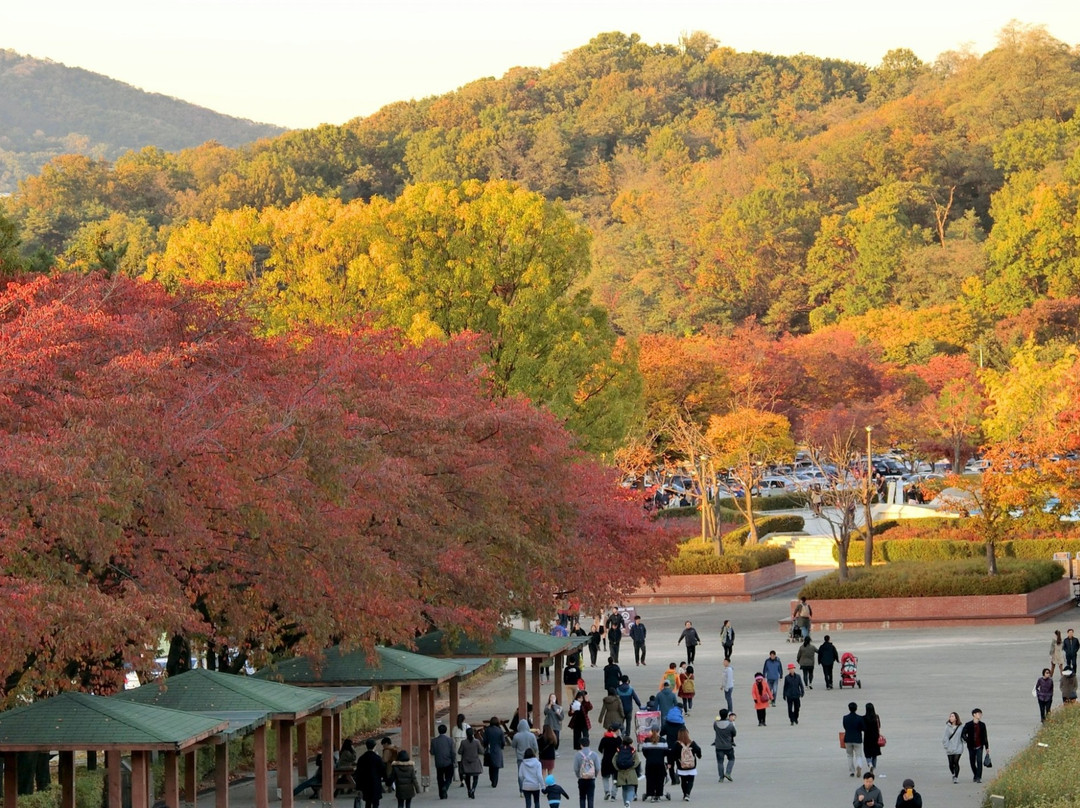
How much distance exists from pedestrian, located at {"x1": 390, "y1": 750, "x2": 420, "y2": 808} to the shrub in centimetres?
733

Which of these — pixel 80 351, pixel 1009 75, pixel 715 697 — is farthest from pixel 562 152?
pixel 80 351

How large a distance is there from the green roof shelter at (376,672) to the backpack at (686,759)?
3902 mm

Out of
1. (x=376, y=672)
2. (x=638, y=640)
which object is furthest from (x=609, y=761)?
(x=638, y=640)

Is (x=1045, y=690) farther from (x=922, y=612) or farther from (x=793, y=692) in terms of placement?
(x=922, y=612)

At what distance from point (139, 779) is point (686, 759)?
781 centimetres

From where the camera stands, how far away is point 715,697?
33.3 m

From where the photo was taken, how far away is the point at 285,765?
21.1 meters

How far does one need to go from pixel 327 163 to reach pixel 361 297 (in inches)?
4217

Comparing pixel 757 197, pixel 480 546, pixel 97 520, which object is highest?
pixel 757 197

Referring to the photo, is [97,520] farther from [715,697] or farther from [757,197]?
[757,197]

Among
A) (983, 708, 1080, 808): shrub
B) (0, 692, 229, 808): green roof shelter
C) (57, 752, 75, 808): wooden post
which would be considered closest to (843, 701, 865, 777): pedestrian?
(983, 708, 1080, 808): shrub

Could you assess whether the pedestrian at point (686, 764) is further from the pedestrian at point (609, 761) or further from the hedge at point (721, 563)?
the hedge at point (721, 563)

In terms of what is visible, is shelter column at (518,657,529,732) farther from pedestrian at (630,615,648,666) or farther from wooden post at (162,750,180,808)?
pedestrian at (630,615,648,666)

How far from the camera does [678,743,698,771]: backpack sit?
22203mm
